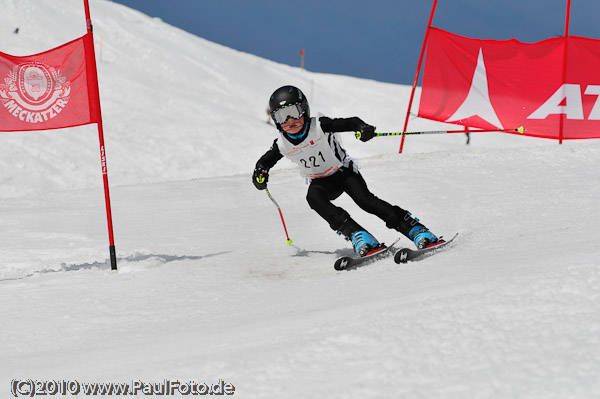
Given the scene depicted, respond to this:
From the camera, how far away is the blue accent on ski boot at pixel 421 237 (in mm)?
4527

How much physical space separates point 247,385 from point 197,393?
0.56 ft

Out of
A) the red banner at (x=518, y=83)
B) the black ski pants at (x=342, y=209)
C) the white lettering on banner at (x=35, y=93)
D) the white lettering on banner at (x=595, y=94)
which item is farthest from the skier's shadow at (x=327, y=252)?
the white lettering on banner at (x=595, y=94)

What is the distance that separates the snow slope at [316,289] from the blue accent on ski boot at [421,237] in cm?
24

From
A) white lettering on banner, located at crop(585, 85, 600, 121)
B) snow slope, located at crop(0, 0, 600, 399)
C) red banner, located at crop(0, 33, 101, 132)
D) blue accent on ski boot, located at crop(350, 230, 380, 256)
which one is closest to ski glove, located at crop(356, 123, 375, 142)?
blue accent on ski boot, located at crop(350, 230, 380, 256)

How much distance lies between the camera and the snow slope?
1955 mm

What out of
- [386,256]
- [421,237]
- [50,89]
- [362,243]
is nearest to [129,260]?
[50,89]

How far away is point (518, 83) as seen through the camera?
967 cm

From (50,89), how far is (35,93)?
0.40 feet

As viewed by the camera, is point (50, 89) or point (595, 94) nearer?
point (50, 89)

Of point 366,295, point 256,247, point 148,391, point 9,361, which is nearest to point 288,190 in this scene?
point 256,247

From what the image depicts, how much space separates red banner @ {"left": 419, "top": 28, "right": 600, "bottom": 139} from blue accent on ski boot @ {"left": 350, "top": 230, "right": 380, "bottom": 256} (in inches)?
233

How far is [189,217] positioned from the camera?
718 centimetres

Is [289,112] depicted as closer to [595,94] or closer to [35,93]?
[35,93]

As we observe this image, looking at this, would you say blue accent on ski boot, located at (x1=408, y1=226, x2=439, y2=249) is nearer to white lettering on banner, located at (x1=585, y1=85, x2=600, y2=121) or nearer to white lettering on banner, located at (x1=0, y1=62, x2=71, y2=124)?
white lettering on banner, located at (x1=0, y1=62, x2=71, y2=124)
